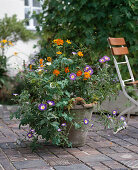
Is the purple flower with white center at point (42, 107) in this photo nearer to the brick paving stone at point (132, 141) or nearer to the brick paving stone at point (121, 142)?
the brick paving stone at point (121, 142)

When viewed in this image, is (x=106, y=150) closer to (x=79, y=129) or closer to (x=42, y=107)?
(x=79, y=129)

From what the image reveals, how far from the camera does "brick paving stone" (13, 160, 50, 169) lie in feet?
9.13

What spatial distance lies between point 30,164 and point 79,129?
693mm

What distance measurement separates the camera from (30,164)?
2838 millimetres

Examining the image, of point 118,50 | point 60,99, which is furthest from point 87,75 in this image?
point 118,50

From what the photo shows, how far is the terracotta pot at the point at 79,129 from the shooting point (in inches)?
128

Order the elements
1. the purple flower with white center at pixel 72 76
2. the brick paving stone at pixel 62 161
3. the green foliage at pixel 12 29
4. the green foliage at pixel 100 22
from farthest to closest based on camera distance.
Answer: the green foliage at pixel 12 29 → the green foliage at pixel 100 22 → the purple flower with white center at pixel 72 76 → the brick paving stone at pixel 62 161

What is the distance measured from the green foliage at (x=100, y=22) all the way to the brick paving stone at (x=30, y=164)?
105 inches

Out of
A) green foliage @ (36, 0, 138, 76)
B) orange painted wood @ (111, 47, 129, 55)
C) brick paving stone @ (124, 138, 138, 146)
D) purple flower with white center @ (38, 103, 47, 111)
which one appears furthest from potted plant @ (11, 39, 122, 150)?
green foliage @ (36, 0, 138, 76)

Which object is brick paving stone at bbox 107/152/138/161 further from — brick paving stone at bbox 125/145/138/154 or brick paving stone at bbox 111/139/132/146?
brick paving stone at bbox 111/139/132/146

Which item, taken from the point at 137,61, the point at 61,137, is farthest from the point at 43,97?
the point at 137,61

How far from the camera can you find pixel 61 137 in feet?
10.9

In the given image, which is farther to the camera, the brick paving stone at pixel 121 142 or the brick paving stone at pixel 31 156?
the brick paving stone at pixel 121 142

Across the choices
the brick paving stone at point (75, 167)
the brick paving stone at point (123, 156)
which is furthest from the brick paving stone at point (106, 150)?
the brick paving stone at point (75, 167)
